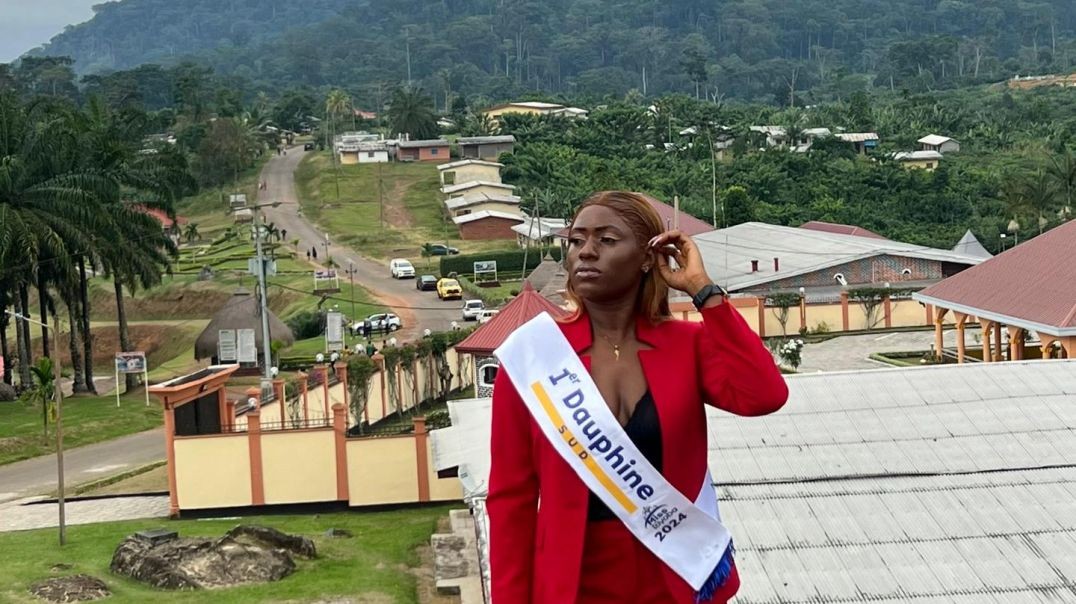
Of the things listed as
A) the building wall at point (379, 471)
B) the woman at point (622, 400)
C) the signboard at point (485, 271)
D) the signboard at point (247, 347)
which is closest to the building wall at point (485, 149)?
the signboard at point (485, 271)

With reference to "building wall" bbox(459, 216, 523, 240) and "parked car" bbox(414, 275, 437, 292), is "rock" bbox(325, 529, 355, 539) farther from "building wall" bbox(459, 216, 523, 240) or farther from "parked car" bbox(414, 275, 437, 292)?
"building wall" bbox(459, 216, 523, 240)

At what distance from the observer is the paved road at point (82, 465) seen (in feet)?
77.5

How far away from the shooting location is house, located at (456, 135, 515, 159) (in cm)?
8062

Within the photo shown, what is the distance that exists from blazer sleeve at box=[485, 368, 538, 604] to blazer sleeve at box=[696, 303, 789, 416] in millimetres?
536

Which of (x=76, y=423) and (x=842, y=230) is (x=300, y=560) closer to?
(x=76, y=423)

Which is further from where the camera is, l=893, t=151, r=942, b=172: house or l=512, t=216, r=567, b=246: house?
l=893, t=151, r=942, b=172: house

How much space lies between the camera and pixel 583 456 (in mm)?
3637

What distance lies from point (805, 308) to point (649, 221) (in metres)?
34.0

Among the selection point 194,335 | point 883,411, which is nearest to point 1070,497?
point 883,411

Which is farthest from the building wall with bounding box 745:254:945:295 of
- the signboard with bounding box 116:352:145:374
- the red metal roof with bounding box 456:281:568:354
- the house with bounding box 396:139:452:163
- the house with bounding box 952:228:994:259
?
the house with bounding box 396:139:452:163

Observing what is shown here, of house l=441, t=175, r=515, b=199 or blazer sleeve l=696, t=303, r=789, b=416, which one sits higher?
blazer sleeve l=696, t=303, r=789, b=416

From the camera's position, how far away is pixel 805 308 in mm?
37062

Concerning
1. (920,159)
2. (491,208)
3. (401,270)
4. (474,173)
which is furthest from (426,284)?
(920,159)

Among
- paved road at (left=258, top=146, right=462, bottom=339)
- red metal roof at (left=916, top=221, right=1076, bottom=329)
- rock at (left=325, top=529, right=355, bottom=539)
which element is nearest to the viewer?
rock at (left=325, top=529, right=355, bottom=539)
